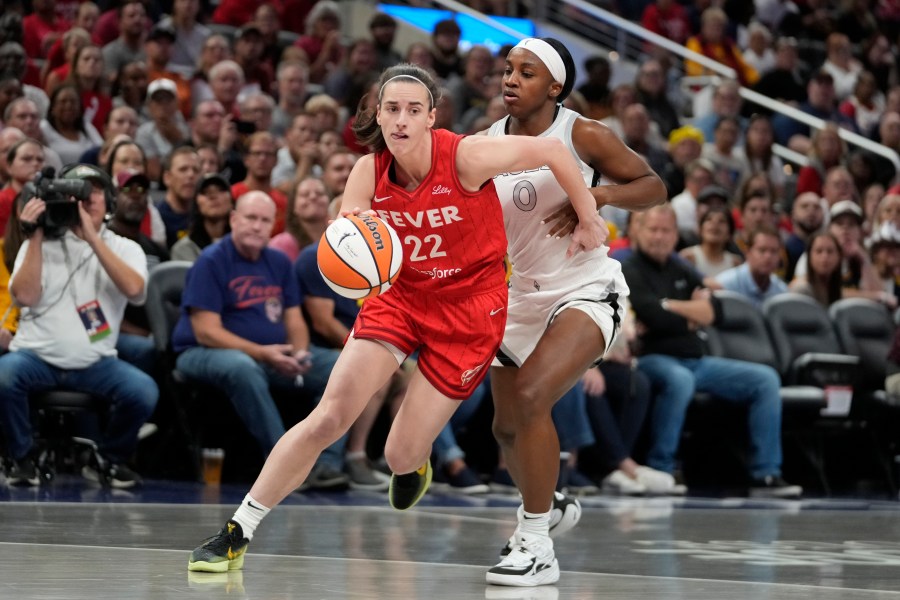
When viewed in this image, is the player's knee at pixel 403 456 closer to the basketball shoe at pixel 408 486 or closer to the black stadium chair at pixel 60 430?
the basketball shoe at pixel 408 486

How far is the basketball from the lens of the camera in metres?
4.92

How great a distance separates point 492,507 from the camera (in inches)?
321

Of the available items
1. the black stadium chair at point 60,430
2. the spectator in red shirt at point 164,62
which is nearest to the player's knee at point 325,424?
the black stadium chair at point 60,430

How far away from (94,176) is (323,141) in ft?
9.20

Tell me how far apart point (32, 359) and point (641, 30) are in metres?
9.43

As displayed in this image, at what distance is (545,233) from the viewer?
5785 millimetres

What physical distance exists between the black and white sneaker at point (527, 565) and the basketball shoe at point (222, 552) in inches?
34.2

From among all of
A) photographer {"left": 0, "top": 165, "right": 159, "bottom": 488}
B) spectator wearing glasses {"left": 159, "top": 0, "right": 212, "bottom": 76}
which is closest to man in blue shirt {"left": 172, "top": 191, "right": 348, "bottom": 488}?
photographer {"left": 0, "top": 165, "right": 159, "bottom": 488}

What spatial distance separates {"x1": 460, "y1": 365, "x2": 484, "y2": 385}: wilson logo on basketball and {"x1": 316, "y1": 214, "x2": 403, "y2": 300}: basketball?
52 cm

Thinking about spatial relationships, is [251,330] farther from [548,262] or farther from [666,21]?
[666,21]

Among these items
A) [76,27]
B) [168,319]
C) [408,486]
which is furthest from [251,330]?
[76,27]

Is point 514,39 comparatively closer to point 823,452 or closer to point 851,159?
point 851,159

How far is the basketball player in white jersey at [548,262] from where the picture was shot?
5.54 m

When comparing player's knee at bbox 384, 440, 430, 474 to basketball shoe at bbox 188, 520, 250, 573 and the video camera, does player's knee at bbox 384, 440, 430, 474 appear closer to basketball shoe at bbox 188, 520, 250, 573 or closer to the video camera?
basketball shoe at bbox 188, 520, 250, 573
